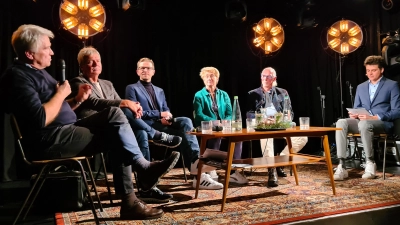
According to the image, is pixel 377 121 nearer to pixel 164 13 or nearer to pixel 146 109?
pixel 146 109

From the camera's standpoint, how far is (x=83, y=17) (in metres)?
3.94

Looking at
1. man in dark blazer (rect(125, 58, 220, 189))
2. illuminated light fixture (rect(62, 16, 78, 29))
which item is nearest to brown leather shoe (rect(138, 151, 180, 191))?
man in dark blazer (rect(125, 58, 220, 189))

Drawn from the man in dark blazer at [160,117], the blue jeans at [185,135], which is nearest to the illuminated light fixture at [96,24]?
the man in dark blazer at [160,117]

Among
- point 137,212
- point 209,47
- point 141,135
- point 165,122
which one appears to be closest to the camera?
point 137,212

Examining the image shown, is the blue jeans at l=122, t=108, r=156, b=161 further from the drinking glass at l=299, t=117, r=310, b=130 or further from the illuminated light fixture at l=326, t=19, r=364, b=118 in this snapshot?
the illuminated light fixture at l=326, t=19, r=364, b=118

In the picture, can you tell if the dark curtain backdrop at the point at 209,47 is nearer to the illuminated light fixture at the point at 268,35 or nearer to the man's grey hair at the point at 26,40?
the illuminated light fixture at the point at 268,35

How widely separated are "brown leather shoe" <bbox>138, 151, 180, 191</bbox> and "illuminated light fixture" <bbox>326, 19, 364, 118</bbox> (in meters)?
4.17

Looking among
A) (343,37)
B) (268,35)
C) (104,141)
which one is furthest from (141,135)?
(343,37)

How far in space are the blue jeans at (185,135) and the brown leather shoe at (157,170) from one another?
1097 millimetres

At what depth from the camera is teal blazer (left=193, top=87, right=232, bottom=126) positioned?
141 inches

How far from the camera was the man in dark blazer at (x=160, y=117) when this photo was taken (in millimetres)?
3143

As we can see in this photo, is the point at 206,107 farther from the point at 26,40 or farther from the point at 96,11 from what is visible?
the point at 26,40

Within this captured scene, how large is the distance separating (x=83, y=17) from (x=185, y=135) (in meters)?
1.99

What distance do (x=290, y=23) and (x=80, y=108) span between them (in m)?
4.20
